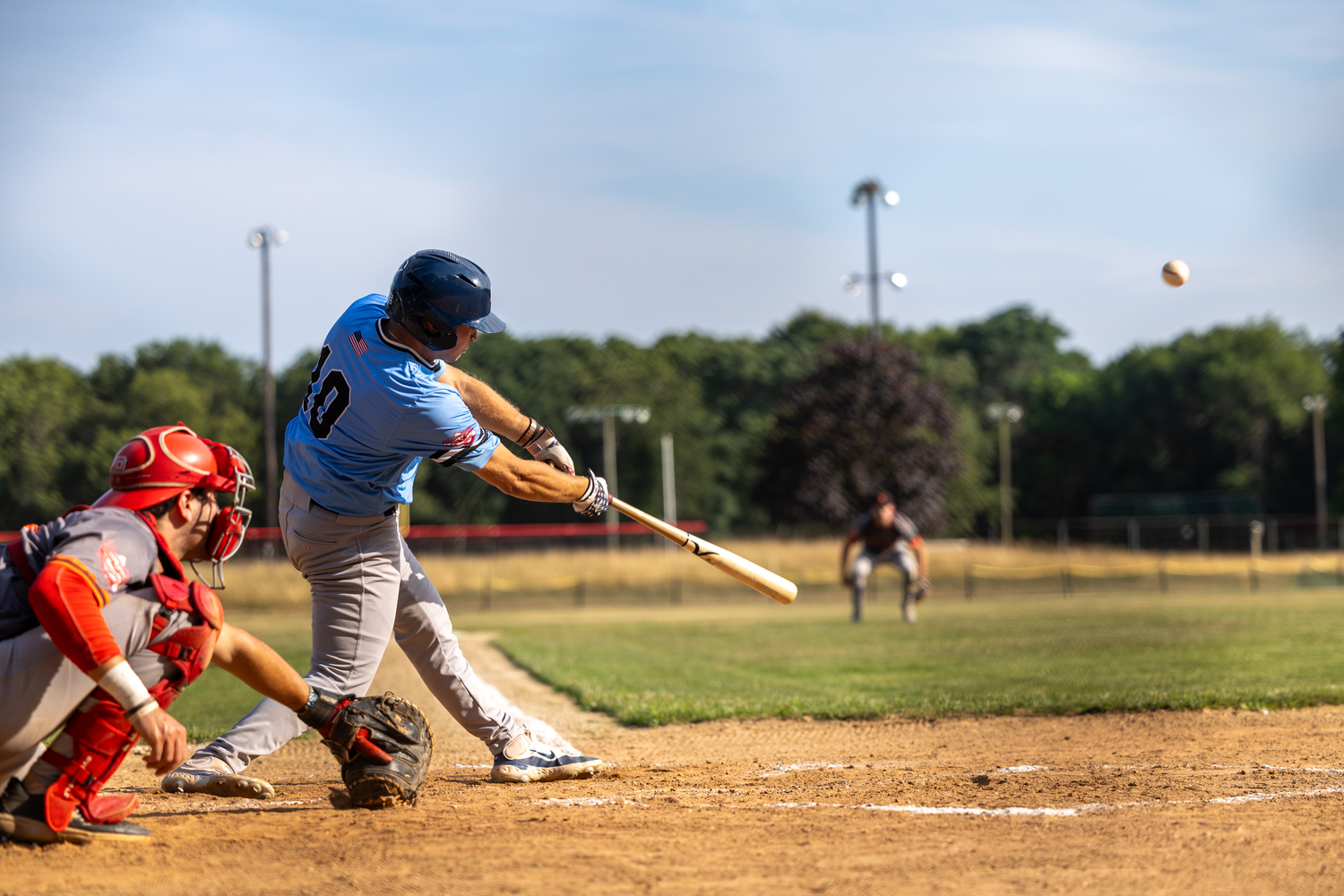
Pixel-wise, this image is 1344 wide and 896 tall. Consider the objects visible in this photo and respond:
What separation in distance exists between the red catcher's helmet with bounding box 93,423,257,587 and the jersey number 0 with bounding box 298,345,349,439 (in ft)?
1.71

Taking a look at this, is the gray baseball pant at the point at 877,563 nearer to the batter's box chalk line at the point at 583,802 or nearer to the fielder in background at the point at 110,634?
the batter's box chalk line at the point at 583,802

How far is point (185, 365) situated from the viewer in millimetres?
48531

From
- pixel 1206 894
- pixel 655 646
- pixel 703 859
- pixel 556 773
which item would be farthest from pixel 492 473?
pixel 655 646

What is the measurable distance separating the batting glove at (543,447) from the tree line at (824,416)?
1233 inches

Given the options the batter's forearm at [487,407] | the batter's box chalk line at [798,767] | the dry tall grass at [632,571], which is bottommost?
the dry tall grass at [632,571]

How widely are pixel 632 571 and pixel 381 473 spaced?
1070 inches

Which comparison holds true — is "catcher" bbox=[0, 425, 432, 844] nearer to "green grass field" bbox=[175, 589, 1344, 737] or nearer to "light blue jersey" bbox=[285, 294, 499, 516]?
"light blue jersey" bbox=[285, 294, 499, 516]

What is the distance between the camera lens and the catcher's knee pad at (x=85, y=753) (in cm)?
360

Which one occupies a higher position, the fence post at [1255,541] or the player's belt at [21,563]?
the player's belt at [21,563]

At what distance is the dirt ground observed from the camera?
3295mm

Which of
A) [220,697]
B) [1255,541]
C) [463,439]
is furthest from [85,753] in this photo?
[1255,541]

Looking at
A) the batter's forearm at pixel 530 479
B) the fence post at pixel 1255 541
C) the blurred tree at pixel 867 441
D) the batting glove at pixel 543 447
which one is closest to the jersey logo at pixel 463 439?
the batter's forearm at pixel 530 479

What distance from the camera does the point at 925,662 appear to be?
36.9 ft

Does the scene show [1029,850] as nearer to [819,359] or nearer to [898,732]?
[898,732]
